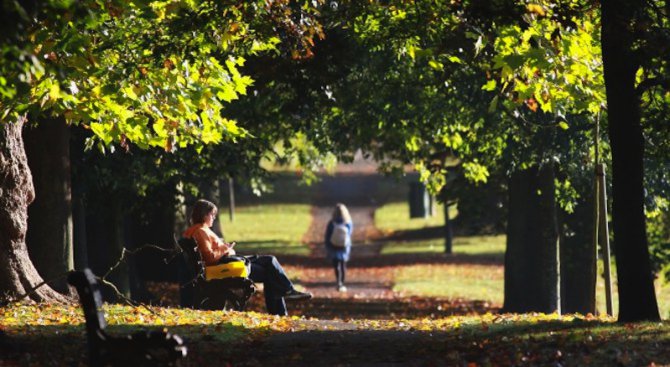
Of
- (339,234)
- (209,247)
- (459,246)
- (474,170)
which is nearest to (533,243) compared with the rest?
(474,170)

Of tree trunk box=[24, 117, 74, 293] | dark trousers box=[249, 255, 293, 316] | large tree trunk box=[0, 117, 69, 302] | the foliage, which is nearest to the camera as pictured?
the foliage

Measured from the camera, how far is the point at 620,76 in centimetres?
1218

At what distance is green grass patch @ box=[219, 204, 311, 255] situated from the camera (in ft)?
150

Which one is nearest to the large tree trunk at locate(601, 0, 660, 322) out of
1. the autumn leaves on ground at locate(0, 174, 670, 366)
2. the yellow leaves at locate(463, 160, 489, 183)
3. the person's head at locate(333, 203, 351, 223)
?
the autumn leaves on ground at locate(0, 174, 670, 366)

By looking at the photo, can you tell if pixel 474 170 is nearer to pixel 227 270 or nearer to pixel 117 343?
pixel 227 270

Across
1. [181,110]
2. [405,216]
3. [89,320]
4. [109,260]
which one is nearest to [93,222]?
[109,260]

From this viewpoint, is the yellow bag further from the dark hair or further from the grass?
the grass

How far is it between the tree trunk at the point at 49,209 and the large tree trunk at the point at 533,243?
918 cm

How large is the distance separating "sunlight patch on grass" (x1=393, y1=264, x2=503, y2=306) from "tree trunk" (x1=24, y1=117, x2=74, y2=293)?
48.9 ft

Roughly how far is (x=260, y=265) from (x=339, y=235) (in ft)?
37.9

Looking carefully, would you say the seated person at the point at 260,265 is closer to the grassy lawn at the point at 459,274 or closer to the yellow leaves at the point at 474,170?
the yellow leaves at the point at 474,170

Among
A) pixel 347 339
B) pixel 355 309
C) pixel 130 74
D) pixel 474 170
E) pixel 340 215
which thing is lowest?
pixel 355 309

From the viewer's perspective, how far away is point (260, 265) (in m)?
16.8

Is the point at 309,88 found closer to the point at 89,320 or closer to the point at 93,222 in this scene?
the point at 93,222
